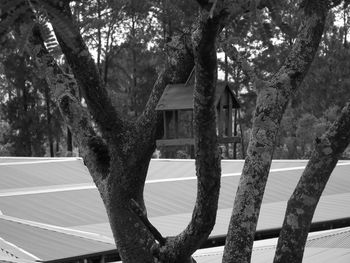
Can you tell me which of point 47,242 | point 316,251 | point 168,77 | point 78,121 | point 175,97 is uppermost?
point 168,77

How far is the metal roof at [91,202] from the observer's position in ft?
27.7

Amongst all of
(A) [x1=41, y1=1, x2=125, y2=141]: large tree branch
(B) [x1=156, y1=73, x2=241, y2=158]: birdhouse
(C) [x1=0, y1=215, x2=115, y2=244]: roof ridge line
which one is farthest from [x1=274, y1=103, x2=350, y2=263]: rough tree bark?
(C) [x1=0, y1=215, x2=115, y2=244]: roof ridge line

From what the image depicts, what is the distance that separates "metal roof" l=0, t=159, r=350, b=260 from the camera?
8445mm

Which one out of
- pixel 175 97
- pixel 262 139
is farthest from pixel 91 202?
pixel 262 139

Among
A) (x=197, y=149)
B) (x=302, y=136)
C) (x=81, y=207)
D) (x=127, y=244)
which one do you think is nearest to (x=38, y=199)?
(x=81, y=207)

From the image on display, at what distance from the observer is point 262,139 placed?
356 cm

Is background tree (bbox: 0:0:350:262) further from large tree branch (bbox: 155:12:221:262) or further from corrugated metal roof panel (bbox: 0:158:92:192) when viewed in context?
corrugated metal roof panel (bbox: 0:158:92:192)

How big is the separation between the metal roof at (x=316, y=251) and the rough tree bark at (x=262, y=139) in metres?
4.00

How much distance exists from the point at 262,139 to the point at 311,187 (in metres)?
0.37

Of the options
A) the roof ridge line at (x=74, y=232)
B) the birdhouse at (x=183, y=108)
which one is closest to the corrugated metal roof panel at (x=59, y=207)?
the roof ridge line at (x=74, y=232)

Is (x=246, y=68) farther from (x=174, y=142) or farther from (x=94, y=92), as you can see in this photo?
(x=94, y=92)

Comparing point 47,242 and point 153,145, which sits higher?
point 153,145

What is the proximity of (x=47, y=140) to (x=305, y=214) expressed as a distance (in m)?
28.1

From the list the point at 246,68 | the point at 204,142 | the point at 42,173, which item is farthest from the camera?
the point at 42,173
